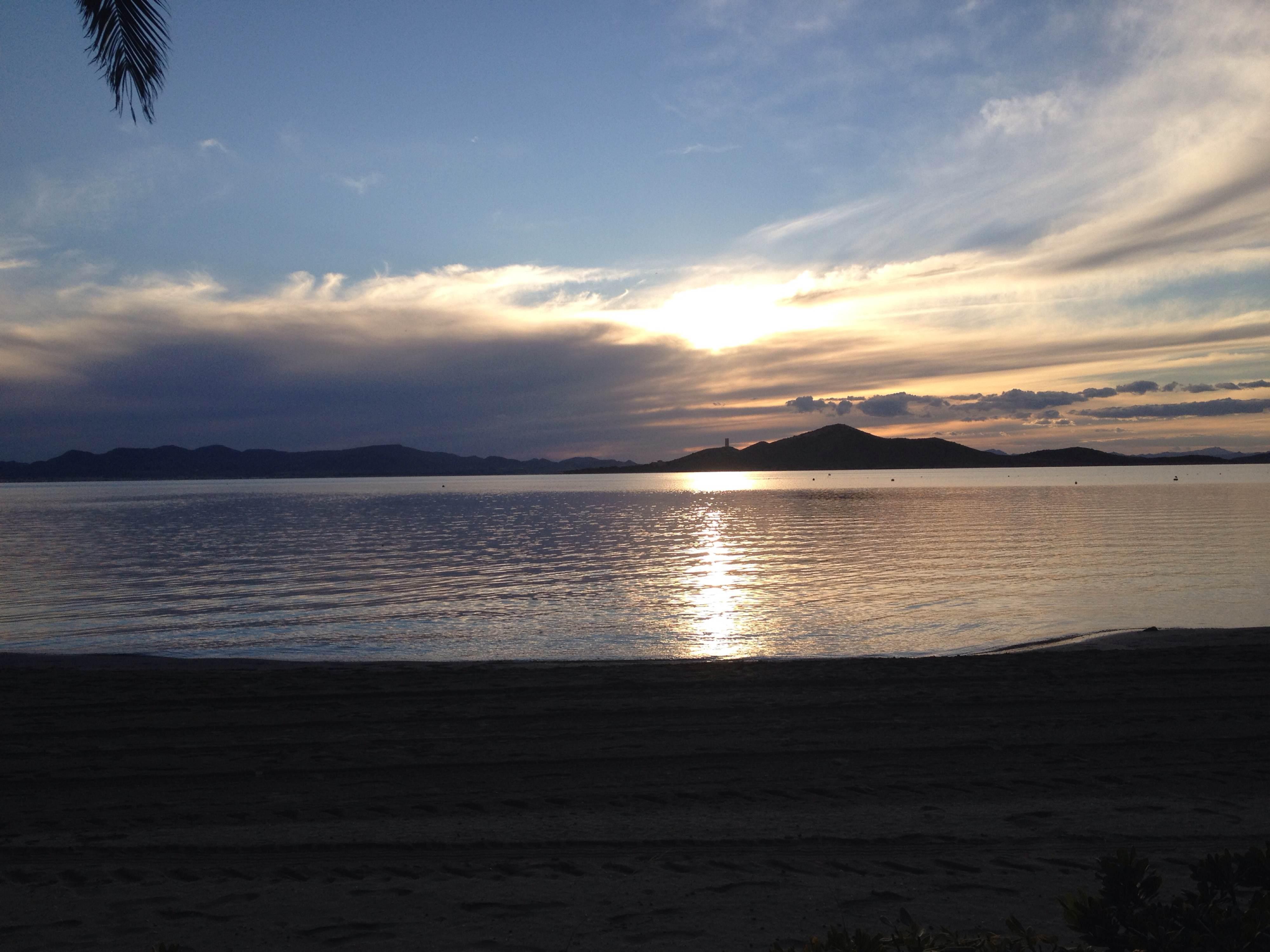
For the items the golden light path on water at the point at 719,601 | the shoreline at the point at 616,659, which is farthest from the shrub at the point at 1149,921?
the golden light path on water at the point at 719,601

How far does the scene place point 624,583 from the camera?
1065 inches

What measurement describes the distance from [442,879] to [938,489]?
A: 13330cm

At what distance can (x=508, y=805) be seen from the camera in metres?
7.04

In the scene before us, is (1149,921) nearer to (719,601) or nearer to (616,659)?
(616,659)

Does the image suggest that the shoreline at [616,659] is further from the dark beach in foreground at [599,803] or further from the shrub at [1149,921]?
the shrub at [1149,921]

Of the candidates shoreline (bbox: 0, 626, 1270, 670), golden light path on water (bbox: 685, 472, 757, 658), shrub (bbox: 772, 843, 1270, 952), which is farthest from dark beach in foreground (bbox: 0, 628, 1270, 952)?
golden light path on water (bbox: 685, 472, 757, 658)

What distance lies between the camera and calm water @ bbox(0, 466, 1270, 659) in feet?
59.1

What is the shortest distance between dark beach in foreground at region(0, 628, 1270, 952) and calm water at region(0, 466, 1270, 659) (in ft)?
18.0

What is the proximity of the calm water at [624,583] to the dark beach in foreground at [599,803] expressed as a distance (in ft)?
18.0

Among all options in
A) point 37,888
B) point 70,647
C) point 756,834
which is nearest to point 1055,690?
point 756,834

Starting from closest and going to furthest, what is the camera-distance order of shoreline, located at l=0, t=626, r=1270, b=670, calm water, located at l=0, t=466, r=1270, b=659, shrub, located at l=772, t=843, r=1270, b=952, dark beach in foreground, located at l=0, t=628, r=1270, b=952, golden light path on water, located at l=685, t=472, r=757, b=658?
shrub, located at l=772, t=843, r=1270, b=952, dark beach in foreground, located at l=0, t=628, r=1270, b=952, shoreline, located at l=0, t=626, r=1270, b=670, golden light path on water, located at l=685, t=472, r=757, b=658, calm water, located at l=0, t=466, r=1270, b=659

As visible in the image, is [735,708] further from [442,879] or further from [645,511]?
[645,511]

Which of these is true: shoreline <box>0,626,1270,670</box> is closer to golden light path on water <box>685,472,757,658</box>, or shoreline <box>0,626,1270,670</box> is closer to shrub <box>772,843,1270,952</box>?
golden light path on water <box>685,472,757,658</box>

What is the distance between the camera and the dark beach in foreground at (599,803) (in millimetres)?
5195
